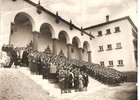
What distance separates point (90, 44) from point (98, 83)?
9161 mm

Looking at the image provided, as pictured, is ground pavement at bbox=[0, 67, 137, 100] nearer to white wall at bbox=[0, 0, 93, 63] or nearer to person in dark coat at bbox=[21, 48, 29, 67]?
person in dark coat at bbox=[21, 48, 29, 67]

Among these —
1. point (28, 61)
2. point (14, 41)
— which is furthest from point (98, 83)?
point (14, 41)

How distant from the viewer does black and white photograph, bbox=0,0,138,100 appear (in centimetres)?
621

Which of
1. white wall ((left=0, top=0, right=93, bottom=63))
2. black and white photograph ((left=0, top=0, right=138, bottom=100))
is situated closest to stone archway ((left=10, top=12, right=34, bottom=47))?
black and white photograph ((left=0, top=0, right=138, bottom=100))

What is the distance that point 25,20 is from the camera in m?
13.5

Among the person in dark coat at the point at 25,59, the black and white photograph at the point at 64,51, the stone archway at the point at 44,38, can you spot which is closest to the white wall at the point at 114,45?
the black and white photograph at the point at 64,51

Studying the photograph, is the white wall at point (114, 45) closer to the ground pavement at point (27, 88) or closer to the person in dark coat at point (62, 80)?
the person in dark coat at point (62, 80)

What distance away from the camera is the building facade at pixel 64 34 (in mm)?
10258

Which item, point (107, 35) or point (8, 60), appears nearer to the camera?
point (8, 60)

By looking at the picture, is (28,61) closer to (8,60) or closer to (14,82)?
(8,60)

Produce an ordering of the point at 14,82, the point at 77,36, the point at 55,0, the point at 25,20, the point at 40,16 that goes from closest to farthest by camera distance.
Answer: the point at 14,82 → the point at 55,0 → the point at 40,16 → the point at 25,20 → the point at 77,36

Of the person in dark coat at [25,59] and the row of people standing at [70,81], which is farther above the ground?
the person in dark coat at [25,59]

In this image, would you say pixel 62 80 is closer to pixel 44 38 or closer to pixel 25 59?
pixel 25 59

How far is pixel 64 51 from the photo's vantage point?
1802 cm
